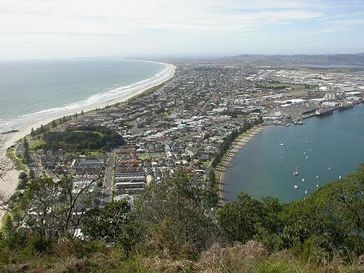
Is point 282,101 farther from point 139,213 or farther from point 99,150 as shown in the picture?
point 139,213

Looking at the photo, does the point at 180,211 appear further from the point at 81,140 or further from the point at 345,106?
the point at 345,106

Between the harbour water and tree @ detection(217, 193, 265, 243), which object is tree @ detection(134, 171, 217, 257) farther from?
the harbour water

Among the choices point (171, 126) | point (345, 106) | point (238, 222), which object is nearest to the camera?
point (238, 222)

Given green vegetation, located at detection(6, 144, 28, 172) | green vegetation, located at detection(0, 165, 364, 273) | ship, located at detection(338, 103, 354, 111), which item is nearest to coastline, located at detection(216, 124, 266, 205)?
green vegetation, located at detection(0, 165, 364, 273)

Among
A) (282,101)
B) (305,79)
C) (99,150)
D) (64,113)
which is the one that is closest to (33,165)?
(99,150)

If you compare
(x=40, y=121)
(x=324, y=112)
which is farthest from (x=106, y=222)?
(x=324, y=112)
